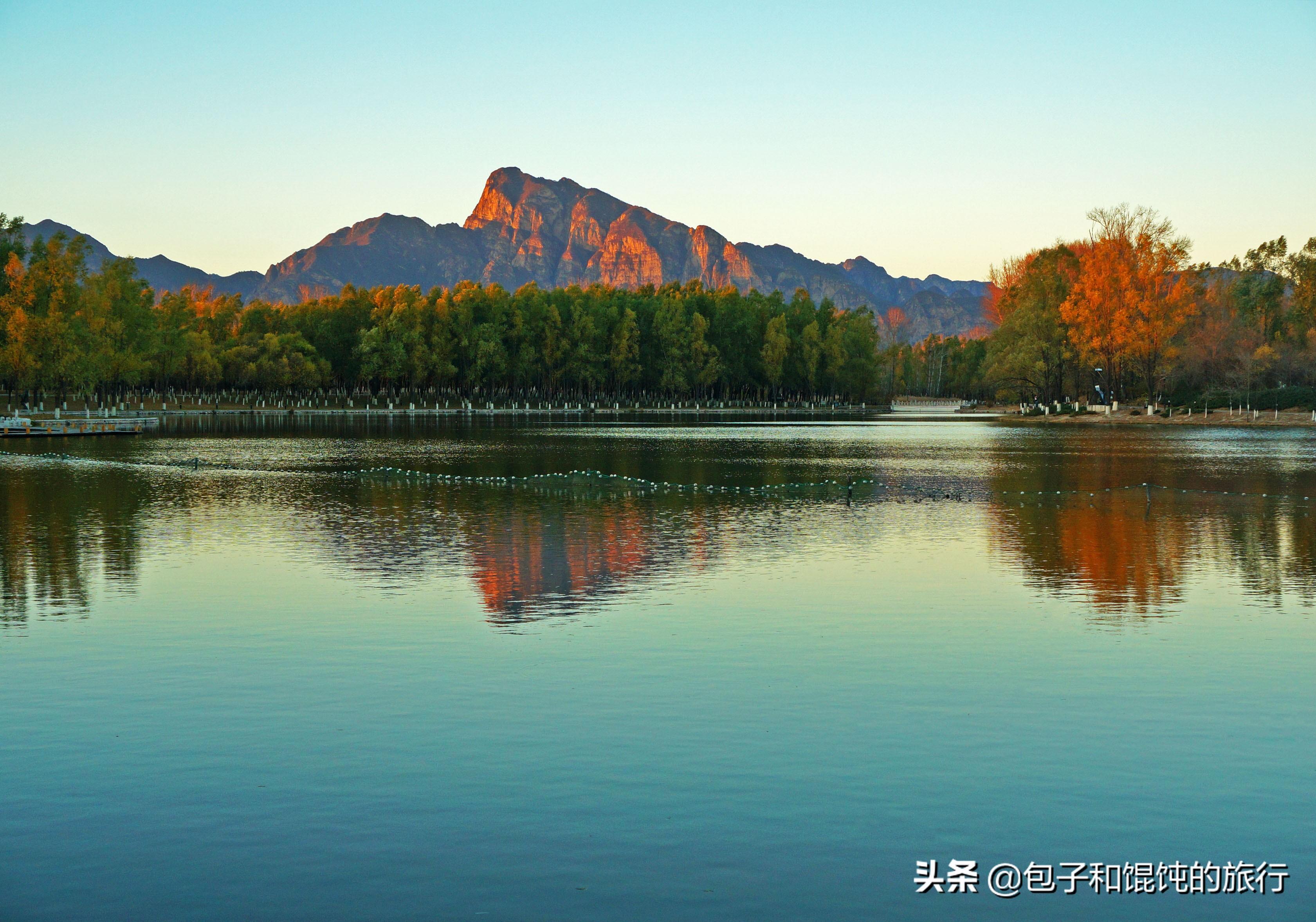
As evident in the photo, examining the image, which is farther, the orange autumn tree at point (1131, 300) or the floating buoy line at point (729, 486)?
the orange autumn tree at point (1131, 300)

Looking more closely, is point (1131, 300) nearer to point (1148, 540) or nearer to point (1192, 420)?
point (1192, 420)

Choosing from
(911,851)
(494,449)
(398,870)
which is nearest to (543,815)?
(398,870)

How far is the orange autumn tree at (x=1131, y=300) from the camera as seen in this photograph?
126m

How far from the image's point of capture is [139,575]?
892 inches

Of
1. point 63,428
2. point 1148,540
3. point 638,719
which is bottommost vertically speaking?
point 1148,540

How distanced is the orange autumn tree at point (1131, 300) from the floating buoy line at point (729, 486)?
283 feet

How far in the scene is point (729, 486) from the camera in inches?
1761

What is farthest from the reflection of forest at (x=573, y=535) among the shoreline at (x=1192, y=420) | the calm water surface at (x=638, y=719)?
the shoreline at (x=1192, y=420)

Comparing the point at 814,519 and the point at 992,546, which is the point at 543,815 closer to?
the point at 992,546

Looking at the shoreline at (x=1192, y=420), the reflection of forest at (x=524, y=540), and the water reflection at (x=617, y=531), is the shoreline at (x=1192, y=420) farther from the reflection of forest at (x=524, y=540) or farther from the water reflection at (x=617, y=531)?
the reflection of forest at (x=524, y=540)

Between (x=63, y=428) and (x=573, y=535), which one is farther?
(x=63, y=428)

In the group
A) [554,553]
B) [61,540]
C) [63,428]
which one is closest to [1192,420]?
[63,428]

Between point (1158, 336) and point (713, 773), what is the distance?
414ft

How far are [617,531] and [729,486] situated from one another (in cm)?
1510
